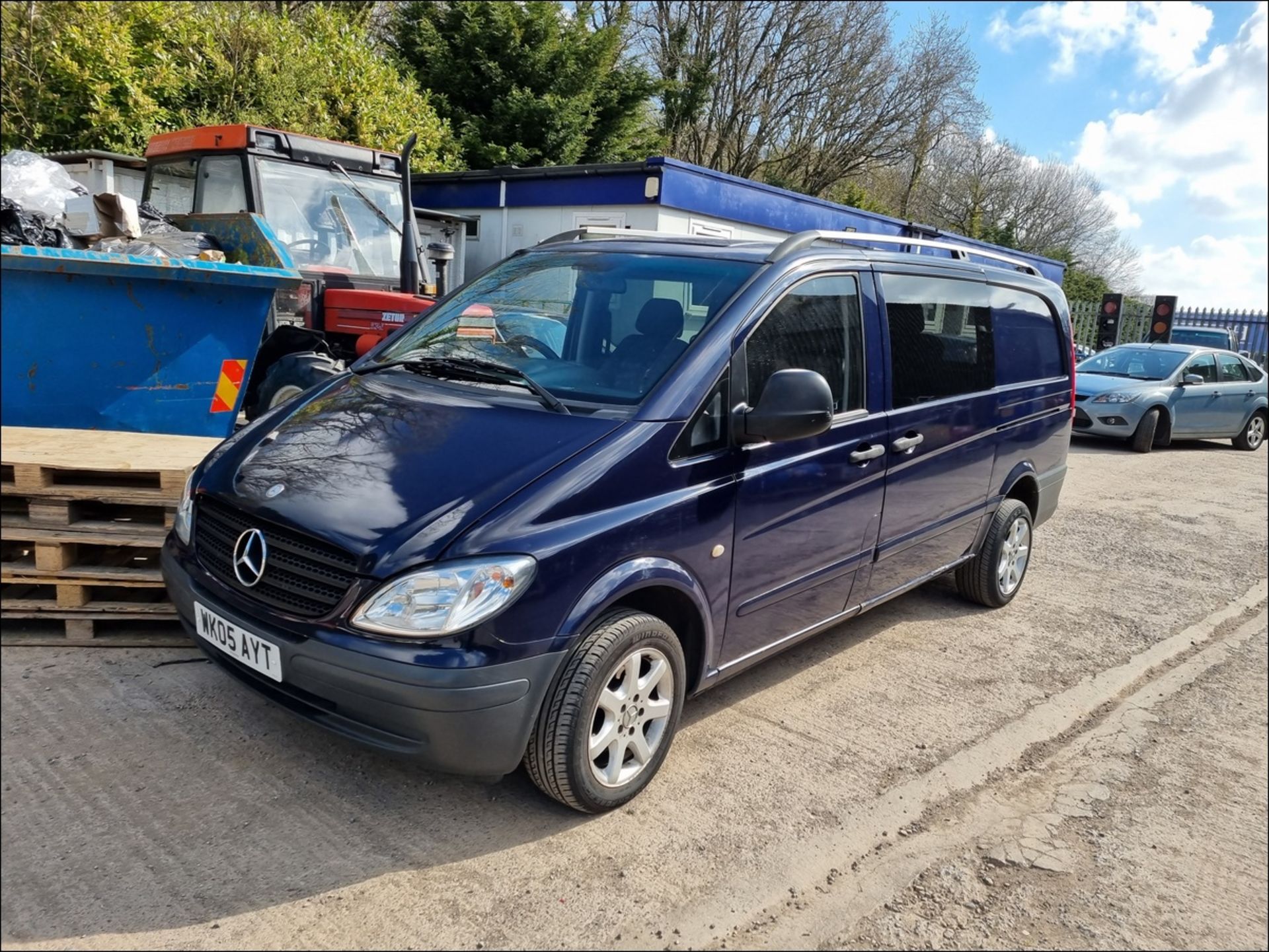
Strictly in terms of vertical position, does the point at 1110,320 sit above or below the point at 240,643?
above

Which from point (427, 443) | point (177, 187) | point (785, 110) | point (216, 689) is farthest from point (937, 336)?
point (785, 110)

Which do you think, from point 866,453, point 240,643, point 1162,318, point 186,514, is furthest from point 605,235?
point 1162,318

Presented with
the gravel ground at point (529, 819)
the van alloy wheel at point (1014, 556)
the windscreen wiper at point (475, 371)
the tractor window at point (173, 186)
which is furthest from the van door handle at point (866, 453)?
the tractor window at point (173, 186)

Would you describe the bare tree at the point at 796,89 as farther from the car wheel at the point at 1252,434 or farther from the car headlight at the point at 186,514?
the car headlight at the point at 186,514

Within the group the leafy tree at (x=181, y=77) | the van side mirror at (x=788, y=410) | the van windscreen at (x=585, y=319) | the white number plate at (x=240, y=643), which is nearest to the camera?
the white number plate at (x=240, y=643)

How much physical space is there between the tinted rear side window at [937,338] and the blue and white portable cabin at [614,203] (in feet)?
20.0

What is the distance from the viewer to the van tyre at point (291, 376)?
627 centimetres

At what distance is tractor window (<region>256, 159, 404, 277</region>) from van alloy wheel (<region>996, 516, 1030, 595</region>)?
5.54 metres

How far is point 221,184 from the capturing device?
7543mm

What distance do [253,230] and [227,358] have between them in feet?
5.49

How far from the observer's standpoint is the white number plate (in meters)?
2.71

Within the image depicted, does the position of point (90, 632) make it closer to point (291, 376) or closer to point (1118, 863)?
point (291, 376)

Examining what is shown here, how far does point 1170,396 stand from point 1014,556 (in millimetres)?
8593

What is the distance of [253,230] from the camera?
243 inches
